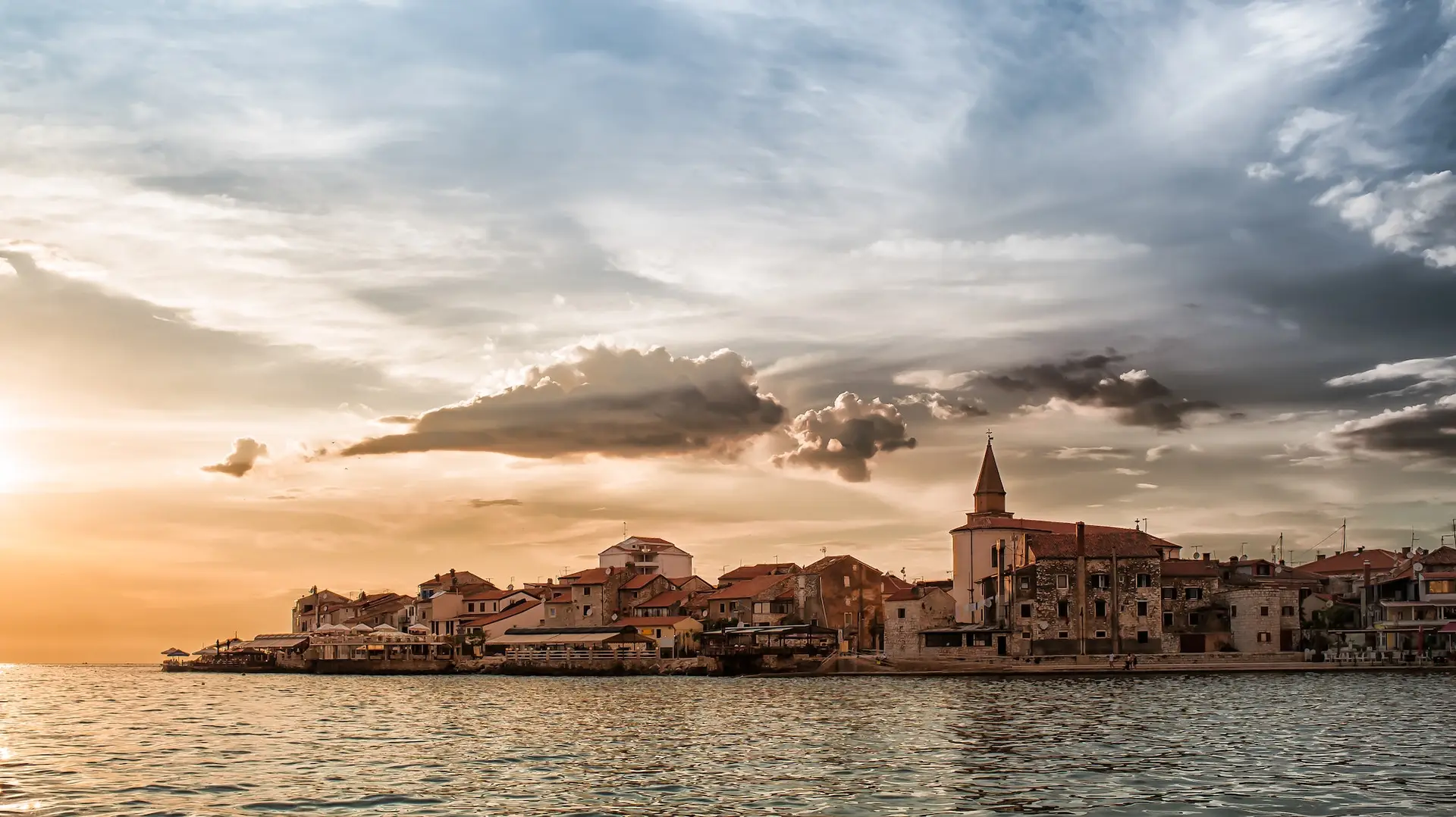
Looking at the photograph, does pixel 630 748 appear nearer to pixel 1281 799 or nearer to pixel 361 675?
pixel 1281 799

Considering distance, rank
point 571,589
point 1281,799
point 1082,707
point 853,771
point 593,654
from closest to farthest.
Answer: point 1281,799 < point 853,771 < point 1082,707 < point 593,654 < point 571,589

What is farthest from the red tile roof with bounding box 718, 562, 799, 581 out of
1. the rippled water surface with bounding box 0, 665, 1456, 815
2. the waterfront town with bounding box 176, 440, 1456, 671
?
the rippled water surface with bounding box 0, 665, 1456, 815

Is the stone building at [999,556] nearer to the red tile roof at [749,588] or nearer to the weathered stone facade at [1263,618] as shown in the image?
the weathered stone facade at [1263,618]

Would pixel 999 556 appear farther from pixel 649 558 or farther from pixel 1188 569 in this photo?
pixel 649 558

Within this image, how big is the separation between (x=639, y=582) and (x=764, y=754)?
317ft

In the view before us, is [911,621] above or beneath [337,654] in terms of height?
above

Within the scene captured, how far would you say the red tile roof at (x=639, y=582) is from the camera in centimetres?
13312

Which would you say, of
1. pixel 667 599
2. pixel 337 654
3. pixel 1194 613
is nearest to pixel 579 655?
pixel 667 599

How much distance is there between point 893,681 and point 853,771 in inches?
2001

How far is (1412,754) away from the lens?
3756 centimetres

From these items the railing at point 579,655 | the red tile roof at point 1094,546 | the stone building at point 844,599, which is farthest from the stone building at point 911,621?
the railing at point 579,655

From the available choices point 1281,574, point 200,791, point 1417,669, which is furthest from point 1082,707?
point 1281,574

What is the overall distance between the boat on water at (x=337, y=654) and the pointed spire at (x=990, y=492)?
163 ft

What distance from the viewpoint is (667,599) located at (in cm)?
12900
